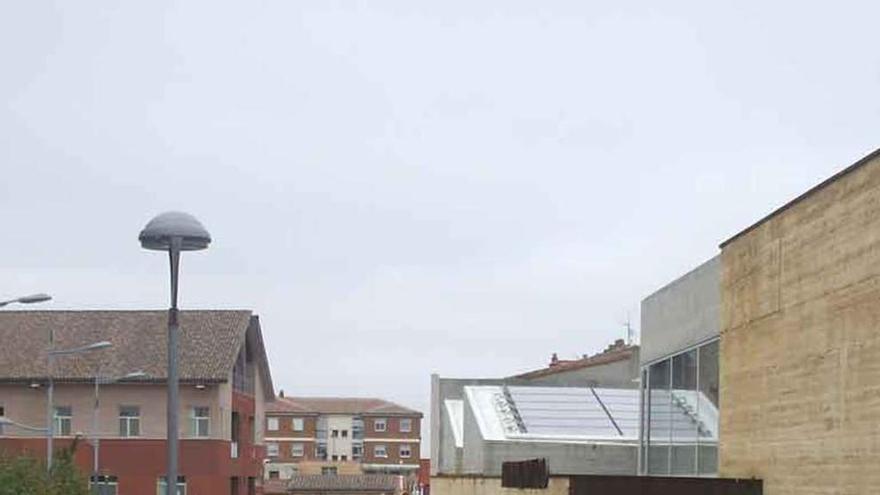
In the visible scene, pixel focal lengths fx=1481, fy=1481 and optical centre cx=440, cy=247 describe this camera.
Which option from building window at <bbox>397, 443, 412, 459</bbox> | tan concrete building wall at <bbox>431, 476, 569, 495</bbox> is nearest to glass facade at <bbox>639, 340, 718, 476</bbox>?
tan concrete building wall at <bbox>431, 476, 569, 495</bbox>

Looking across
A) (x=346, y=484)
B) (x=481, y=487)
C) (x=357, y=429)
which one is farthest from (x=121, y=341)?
(x=357, y=429)

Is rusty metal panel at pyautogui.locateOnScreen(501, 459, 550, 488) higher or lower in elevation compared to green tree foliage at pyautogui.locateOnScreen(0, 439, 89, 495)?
higher

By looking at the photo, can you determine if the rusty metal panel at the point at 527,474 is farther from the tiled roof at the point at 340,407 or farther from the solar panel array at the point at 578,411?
the tiled roof at the point at 340,407

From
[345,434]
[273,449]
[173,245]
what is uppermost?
[173,245]

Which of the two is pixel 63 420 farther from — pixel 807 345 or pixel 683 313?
pixel 807 345

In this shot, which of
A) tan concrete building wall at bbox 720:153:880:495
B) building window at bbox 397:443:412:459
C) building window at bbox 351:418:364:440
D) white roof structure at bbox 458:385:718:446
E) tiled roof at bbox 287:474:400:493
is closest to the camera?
tan concrete building wall at bbox 720:153:880:495

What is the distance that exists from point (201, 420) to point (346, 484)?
41.3 meters

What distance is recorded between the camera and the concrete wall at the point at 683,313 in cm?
1666

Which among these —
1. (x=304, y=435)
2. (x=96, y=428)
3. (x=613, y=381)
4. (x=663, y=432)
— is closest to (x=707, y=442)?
(x=663, y=432)

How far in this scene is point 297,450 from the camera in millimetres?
119000

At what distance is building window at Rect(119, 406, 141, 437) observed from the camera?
55.1m

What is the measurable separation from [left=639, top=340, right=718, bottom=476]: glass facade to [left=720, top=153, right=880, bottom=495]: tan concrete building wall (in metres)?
1.23

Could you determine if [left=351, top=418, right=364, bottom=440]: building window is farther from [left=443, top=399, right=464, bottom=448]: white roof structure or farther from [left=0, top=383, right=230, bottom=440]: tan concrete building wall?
[left=443, top=399, right=464, bottom=448]: white roof structure

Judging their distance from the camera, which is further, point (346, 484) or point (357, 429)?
point (357, 429)
